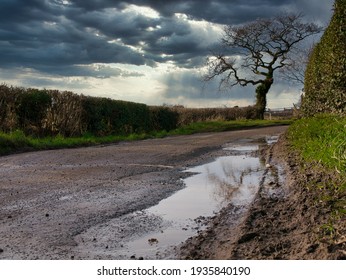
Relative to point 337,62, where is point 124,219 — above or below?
below

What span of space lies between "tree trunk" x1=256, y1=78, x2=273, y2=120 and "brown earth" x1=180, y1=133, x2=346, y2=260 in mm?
48435

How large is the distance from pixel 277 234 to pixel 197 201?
7.60 ft

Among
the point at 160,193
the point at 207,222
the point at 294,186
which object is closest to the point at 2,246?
the point at 207,222

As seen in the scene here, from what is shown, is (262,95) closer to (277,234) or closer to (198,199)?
(198,199)

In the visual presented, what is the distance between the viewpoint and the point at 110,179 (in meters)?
9.16

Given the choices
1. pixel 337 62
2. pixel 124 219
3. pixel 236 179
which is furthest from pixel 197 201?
pixel 337 62

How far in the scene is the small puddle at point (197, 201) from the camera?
15.7ft

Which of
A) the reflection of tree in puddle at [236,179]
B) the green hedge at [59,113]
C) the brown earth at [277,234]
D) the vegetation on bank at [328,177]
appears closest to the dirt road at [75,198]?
the reflection of tree in puddle at [236,179]

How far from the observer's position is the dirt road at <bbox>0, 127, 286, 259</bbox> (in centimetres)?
481

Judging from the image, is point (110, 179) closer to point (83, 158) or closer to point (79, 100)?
point (83, 158)

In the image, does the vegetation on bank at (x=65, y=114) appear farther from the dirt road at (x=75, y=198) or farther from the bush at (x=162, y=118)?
the dirt road at (x=75, y=198)

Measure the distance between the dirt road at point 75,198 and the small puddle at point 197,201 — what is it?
0.22 metres

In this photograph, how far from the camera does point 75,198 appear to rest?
723 cm

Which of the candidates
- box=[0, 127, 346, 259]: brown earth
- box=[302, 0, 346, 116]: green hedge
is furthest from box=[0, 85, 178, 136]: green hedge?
box=[302, 0, 346, 116]: green hedge
